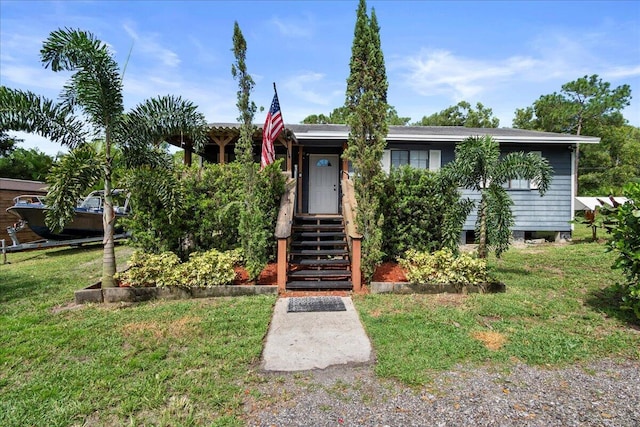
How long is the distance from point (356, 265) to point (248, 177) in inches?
103

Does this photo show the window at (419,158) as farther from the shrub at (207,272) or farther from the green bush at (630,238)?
the shrub at (207,272)

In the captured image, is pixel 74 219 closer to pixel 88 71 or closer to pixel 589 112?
pixel 88 71

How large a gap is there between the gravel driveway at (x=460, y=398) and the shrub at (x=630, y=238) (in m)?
1.41

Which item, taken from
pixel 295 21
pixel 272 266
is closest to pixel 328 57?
pixel 295 21

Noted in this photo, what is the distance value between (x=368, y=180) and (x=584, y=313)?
3832 millimetres

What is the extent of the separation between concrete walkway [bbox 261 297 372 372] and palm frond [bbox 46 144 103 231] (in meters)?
3.51

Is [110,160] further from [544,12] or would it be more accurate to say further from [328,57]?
[544,12]

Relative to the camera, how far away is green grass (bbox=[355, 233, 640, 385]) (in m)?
3.25

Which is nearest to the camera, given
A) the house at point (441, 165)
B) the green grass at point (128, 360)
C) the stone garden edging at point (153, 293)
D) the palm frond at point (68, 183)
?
the green grass at point (128, 360)

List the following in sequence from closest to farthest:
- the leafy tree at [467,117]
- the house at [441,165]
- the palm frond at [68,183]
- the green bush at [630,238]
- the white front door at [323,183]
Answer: the green bush at [630,238] < the palm frond at [68,183] < the house at [441,165] < the white front door at [323,183] < the leafy tree at [467,117]

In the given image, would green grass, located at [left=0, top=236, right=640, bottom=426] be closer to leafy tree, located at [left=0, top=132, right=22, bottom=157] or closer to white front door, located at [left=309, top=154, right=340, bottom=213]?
white front door, located at [left=309, top=154, right=340, bottom=213]

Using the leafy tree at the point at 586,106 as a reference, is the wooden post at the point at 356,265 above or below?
below

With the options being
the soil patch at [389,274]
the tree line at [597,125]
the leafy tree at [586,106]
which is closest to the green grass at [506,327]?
the soil patch at [389,274]

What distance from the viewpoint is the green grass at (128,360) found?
247 cm
